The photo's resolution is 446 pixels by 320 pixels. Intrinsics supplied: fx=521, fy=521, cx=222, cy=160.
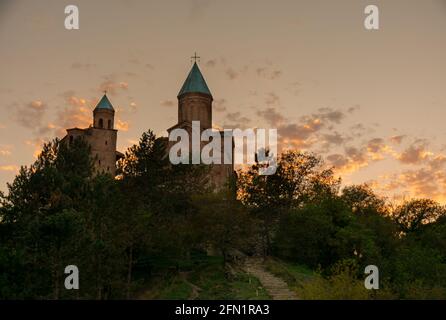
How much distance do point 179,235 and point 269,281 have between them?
21.8 ft

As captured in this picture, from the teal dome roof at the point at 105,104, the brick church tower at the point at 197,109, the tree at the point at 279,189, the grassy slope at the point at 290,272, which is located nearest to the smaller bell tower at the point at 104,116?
the teal dome roof at the point at 105,104

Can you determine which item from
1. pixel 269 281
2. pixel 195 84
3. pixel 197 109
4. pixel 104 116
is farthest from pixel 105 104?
pixel 269 281

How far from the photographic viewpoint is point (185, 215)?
38281 millimetres

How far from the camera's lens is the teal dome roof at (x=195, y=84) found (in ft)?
219

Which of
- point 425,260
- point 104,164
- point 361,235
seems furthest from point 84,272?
point 104,164

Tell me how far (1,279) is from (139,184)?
12.6 m

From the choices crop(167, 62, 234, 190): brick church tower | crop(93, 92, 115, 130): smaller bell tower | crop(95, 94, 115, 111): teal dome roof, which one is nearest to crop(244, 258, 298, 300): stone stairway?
crop(167, 62, 234, 190): brick church tower

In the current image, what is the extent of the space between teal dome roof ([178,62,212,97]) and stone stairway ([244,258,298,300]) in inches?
1200

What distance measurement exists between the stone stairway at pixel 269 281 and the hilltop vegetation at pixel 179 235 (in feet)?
2.13

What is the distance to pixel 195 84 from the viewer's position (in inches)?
2648

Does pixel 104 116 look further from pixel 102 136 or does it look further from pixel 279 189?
pixel 279 189

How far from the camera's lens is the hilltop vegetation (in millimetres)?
26734

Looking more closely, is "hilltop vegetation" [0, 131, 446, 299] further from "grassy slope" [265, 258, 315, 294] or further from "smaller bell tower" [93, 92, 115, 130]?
"smaller bell tower" [93, 92, 115, 130]

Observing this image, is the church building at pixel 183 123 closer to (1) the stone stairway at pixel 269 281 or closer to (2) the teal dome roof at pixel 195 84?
(2) the teal dome roof at pixel 195 84
